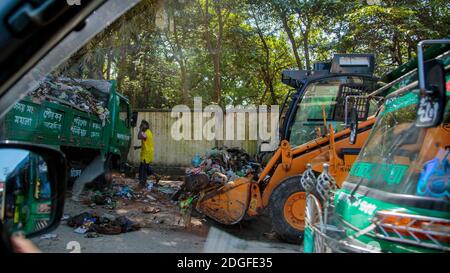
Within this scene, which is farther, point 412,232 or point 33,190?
point 412,232

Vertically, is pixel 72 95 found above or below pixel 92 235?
above

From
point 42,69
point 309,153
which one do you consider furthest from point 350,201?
point 309,153

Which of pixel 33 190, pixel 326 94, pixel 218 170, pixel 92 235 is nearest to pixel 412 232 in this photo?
pixel 33 190

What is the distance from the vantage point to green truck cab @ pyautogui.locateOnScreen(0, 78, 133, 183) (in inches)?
288

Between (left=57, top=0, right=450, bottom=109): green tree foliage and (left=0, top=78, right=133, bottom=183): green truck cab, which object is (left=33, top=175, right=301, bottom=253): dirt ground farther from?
(left=57, top=0, right=450, bottom=109): green tree foliage

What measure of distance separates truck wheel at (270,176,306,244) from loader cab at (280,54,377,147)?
1.22 meters

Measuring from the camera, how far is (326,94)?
23.4 ft

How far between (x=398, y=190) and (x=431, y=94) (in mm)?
595

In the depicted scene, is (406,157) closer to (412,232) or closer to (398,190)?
(398,190)

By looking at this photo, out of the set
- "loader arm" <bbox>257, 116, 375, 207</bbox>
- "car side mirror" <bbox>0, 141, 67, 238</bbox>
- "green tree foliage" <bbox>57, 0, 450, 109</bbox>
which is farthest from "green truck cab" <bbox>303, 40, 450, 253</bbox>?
"green tree foliage" <bbox>57, 0, 450, 109</bbox>

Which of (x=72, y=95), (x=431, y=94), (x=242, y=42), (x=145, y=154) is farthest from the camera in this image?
(x=242, y=42)

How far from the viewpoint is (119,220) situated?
669 cm

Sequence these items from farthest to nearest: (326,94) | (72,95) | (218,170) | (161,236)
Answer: (72,95) → (218,170) → (326,94) → (161,236)
